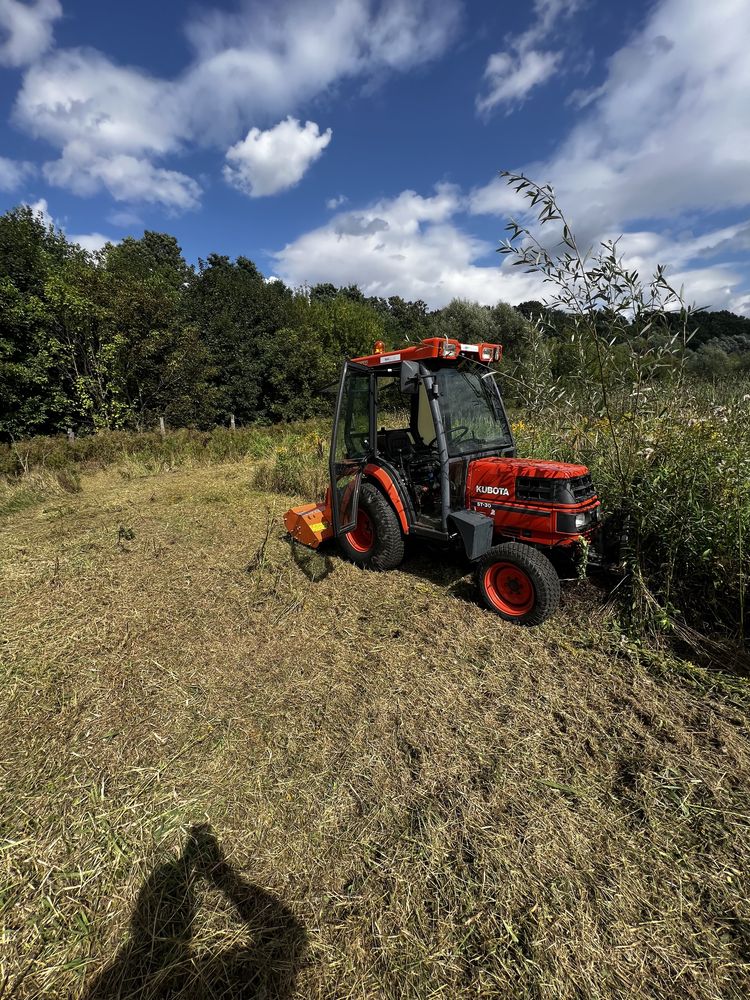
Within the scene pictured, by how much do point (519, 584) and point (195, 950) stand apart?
2609mm

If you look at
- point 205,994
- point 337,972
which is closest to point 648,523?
point 337,972

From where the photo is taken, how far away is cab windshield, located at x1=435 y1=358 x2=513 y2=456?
366cm

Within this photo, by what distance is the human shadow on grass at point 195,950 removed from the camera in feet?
4.52

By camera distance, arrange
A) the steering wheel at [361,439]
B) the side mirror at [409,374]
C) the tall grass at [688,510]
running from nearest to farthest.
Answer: the tall grass at [688,510] < the side mirror at [409,374] < the steering wheel at [361,439]

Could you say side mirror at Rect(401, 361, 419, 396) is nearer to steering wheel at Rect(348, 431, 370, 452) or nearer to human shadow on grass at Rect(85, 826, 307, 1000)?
steering wheel at Rect(348, 431, 370, 452)

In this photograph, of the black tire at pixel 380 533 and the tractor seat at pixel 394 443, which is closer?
the black tire at pixel 380 533

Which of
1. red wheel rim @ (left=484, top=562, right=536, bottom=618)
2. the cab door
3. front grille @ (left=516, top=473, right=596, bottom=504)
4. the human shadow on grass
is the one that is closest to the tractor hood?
front grille @ (left=516, top=473, right=596, bottom=504)

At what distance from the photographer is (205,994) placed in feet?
4.50

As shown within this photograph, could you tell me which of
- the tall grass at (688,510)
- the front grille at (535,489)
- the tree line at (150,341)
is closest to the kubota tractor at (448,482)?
the front grille at (535,489)

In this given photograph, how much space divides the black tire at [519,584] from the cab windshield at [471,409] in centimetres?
97

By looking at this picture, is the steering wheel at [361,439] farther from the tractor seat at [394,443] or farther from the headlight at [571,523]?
the headlight at [571,523]

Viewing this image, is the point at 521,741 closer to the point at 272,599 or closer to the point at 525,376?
the point at 272,599

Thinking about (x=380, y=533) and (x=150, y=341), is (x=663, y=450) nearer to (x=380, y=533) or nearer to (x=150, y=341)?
(x=380, y=533)

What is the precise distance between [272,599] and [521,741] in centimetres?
230
